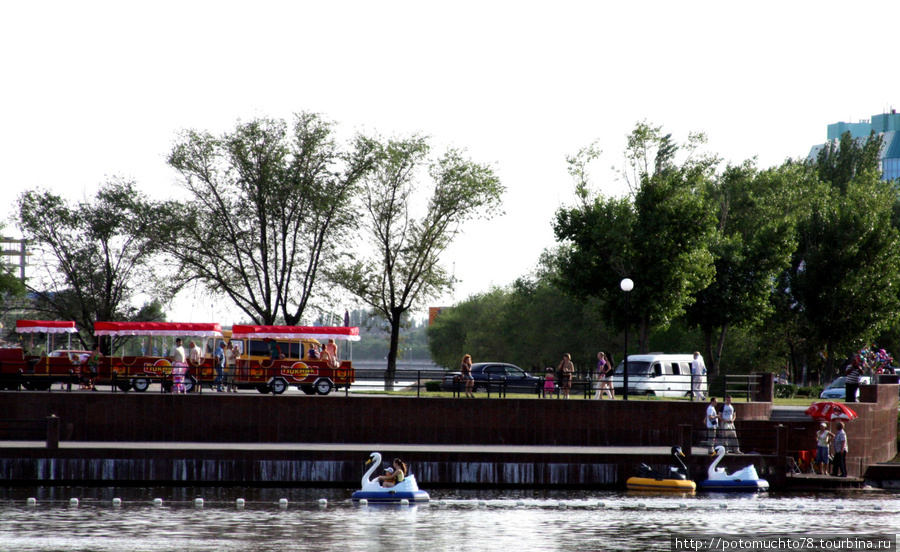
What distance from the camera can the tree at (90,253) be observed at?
53438 mm

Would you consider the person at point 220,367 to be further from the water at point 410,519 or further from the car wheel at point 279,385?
the water at point 410,519

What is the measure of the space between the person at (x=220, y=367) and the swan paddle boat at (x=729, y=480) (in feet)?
49.2

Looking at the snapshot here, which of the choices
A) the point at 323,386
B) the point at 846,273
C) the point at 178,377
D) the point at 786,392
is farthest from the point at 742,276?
the point at 178,377

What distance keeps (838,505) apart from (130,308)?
1529 inches

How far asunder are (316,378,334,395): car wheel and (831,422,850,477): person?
16.0 m

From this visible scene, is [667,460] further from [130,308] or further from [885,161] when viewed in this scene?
[885,161]

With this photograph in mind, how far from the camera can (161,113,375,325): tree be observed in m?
48.9

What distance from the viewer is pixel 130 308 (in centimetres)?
5450

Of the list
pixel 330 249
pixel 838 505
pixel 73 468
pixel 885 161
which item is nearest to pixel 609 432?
pixel 838 505

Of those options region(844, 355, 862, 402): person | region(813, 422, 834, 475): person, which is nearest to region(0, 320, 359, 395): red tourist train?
region(813, 422, 834, 475): person

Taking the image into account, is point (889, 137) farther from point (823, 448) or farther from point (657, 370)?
point (823, 448)

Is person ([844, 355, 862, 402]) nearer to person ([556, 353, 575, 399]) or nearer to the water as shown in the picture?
the water

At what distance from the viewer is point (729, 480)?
27.9m

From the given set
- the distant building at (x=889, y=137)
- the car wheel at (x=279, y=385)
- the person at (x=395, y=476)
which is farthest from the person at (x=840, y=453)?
the distant building at (x=889, y=137)
